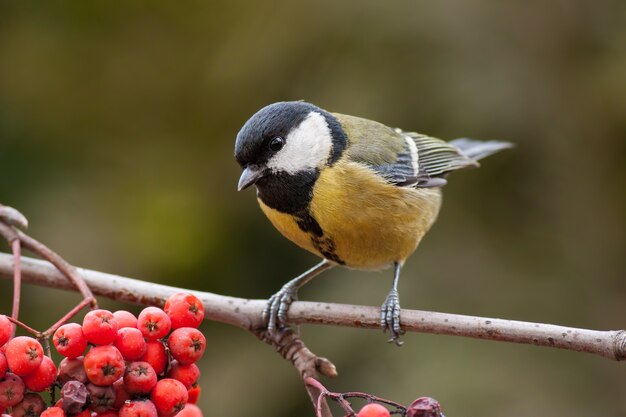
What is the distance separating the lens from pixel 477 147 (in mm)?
2885

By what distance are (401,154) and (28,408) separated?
5.35ft

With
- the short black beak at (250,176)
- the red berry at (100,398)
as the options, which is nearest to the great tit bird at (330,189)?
the short black beak at (250,176)

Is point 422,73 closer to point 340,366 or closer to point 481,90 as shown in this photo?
point 481,90

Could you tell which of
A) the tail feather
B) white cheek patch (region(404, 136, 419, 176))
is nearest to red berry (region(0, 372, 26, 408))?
white cheek patch (region(404, 136, 419, 176))

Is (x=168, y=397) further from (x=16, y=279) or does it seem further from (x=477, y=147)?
(x=477, y=147)

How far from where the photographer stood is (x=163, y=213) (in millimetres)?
2781

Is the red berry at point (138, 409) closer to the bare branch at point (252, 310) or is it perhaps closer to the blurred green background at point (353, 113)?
the bare branch at point (252, 310)

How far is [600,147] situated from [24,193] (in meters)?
2.20

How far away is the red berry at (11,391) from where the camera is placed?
115cm

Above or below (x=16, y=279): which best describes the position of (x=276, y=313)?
below

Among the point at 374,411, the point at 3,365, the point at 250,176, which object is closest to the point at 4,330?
the point at 3,365

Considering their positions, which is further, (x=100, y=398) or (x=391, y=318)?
(x=391, y=318)

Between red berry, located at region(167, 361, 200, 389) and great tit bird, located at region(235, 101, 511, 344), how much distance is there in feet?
1.87

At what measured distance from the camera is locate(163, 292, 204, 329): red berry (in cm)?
131
